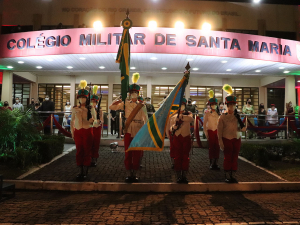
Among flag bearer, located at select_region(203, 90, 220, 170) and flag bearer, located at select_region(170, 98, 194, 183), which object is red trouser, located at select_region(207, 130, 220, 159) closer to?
flag bearer, located at select_region(203, 90, 220, 170)

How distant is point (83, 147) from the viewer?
5785 mm

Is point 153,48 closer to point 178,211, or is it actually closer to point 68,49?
point 68,49

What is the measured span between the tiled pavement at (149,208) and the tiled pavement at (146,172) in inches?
27.1

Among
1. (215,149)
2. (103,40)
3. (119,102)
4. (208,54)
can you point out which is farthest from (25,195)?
(208,54)

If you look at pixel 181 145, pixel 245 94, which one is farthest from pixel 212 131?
pixel 245 94

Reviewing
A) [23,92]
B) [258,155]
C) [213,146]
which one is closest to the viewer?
[213,146]

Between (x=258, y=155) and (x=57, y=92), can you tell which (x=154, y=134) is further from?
(x=57, y=92)

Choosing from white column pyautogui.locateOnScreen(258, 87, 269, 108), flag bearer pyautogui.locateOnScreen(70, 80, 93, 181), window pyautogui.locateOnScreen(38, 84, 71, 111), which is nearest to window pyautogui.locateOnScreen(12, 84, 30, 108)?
window pyautogui.locateOnScreen(38, 84, 71, 111)

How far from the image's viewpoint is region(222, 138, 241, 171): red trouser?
5473 mm

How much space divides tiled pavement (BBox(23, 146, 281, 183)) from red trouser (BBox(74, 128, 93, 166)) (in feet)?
1.55

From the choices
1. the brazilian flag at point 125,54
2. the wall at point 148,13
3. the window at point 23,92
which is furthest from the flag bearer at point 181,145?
the window at point 23,92

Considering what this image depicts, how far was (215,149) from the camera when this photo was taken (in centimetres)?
697

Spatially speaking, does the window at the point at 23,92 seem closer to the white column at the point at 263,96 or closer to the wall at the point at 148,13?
the wall at the point at 148,13

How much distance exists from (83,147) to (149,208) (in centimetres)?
239
